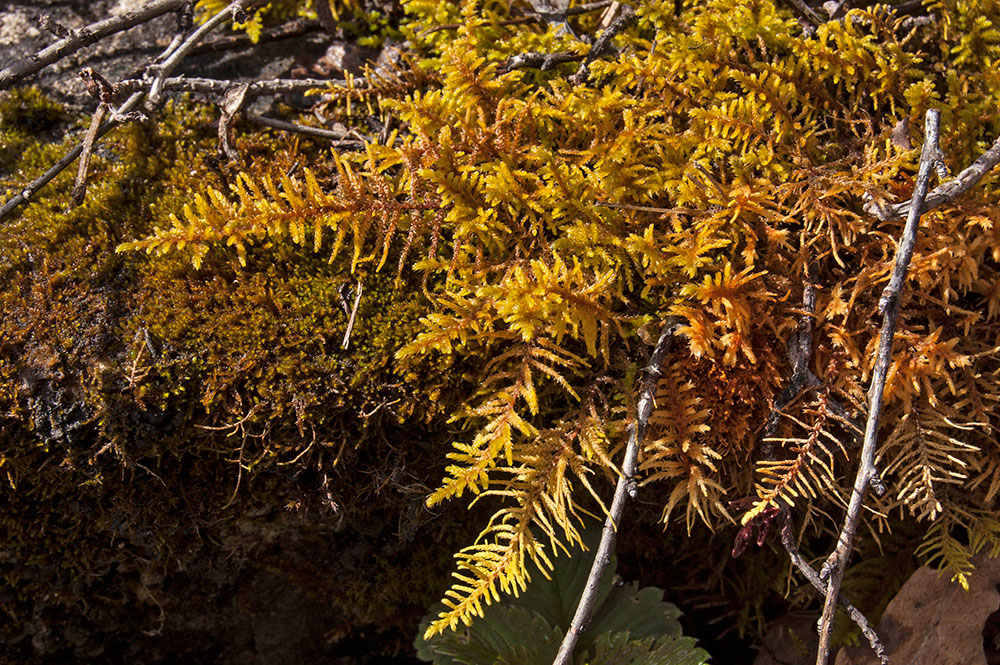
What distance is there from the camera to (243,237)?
Result: 1.82 metres

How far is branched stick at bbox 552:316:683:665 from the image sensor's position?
1.57 meters

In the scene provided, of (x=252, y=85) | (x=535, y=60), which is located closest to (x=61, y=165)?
(x=252, y=85)

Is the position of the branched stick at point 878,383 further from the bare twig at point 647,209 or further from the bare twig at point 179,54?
the bare twig at point 179,54

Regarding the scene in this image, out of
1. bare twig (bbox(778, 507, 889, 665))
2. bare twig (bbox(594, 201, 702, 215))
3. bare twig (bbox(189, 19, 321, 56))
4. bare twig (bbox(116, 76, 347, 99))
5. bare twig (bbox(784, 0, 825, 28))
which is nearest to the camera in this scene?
bare twig (bbox(778, 507, 889, 665))

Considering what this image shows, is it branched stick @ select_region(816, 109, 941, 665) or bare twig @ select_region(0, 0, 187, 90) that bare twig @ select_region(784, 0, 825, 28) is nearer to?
branched stick @ select_region(816, 109, 941, 665)

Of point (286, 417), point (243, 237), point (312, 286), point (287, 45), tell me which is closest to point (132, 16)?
point (287, 45)

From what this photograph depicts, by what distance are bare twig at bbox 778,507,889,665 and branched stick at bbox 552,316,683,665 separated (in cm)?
38

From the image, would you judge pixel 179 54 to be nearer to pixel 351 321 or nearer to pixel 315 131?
pixel 315 131

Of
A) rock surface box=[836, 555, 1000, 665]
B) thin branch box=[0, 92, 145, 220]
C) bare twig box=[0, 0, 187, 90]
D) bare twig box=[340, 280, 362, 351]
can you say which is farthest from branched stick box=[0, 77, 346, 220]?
rock surface box=[836, 555, 1000, 665]

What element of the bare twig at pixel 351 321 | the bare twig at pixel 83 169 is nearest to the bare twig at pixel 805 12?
the bare twig at pixel 351 321

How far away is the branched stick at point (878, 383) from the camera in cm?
147

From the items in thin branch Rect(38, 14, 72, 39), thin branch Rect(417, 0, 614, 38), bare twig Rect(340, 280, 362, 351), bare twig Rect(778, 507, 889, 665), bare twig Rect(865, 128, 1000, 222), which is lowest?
bare twig Rect(778, 507, 889, 665)

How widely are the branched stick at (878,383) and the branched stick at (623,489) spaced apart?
0.44m

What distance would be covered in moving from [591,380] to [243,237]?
97cm
